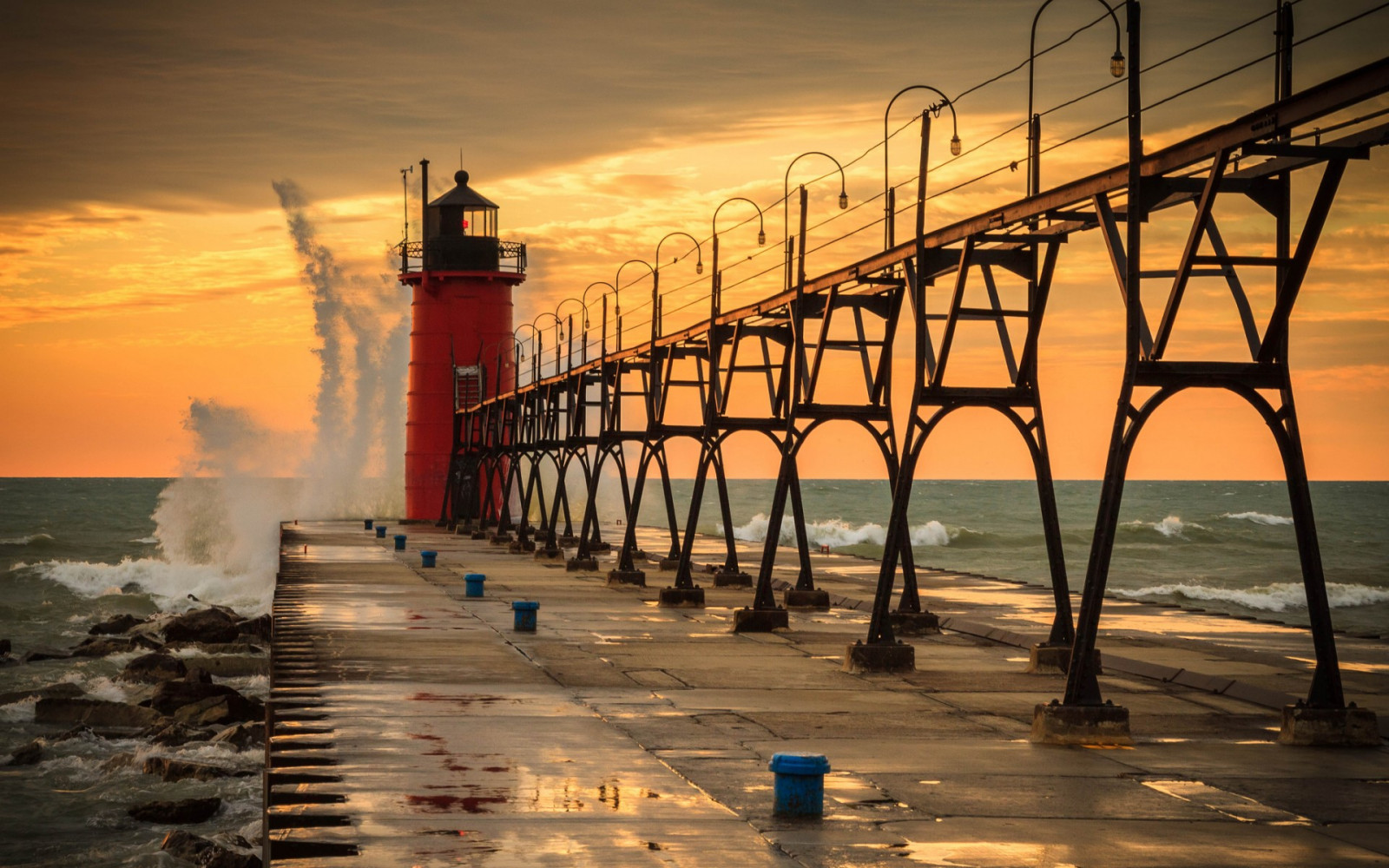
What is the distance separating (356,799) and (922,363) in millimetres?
8894

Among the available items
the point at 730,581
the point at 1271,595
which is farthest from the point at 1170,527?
the point at 730,581

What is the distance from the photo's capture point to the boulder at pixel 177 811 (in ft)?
55.6

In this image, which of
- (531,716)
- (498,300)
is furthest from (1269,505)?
(531,716)

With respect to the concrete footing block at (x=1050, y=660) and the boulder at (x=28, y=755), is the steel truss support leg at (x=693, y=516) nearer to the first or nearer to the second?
the concrete footing block at (x=1050, y=660)

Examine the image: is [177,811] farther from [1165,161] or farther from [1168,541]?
[1168,541]

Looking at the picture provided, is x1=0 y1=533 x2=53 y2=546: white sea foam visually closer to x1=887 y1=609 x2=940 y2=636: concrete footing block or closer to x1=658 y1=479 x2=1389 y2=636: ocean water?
x1=658 y1=479 x2=1389 y2=636: ocean water

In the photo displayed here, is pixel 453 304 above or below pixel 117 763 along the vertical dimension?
above

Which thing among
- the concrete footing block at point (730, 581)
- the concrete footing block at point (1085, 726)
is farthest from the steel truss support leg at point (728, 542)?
the concrete footing block at point (1085, 726)

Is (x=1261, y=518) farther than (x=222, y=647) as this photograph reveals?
Yes

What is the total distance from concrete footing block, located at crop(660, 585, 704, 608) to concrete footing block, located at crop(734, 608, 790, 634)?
161 inches

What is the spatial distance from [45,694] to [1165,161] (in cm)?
2162

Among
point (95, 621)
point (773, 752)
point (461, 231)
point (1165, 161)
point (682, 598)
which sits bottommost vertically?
point (95, 621)

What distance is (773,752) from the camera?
1163 cm

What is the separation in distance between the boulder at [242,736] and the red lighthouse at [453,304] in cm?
3460
